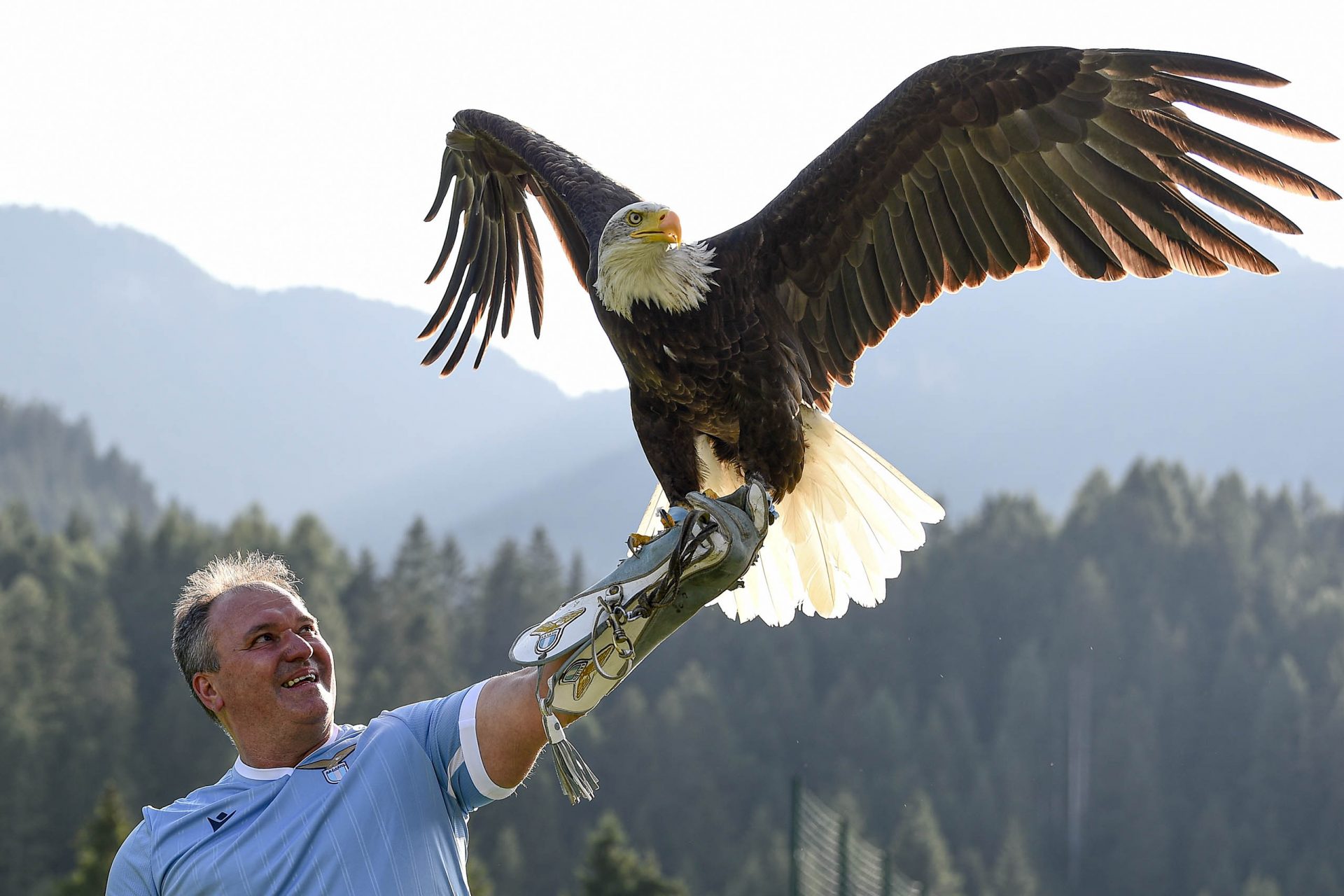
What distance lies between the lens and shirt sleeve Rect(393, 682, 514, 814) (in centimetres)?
248

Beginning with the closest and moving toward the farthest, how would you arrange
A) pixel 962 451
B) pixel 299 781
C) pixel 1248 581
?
pixel 299 781, pixel 1248 581, pixel 962 451

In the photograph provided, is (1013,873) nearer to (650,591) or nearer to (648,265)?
(648,265)

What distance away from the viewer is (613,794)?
160 feet

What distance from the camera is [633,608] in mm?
2627

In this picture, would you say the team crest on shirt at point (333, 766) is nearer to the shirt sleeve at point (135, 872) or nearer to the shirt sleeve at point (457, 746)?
the shirt sleeve at point (457, 746)

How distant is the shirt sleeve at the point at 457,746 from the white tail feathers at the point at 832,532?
A: 1597mm

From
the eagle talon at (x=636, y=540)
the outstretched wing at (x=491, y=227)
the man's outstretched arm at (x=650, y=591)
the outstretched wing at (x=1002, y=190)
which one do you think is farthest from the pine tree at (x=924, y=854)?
the man's outstretched arm at (x=650, y=591)

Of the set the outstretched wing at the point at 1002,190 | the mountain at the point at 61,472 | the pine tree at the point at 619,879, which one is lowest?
the outstretched wing at the point at 1002,190

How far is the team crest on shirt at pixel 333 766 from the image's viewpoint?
2.49 meters

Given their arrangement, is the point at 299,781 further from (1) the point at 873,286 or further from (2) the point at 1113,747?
(2) the point at 1113,747

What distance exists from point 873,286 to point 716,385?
606 millimetres

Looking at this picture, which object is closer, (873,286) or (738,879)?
(873,286)

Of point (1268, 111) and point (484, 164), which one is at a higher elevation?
point (484, 164)

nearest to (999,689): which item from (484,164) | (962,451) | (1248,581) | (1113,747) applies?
(1113,747)
